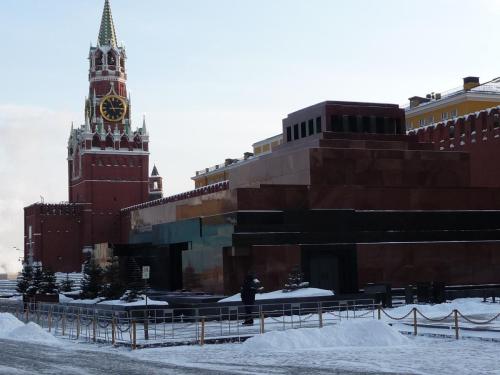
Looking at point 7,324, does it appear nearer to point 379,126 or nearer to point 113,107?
point 379,126

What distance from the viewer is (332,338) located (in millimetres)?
22766

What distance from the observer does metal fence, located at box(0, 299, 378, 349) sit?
25250 millimetres

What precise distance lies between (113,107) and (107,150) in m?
6.02

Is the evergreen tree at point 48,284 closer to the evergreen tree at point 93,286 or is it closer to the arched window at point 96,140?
the evergreen tree at point 93,286

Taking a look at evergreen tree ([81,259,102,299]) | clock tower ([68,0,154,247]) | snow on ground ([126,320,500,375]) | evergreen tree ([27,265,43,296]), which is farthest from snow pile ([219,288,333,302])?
clock tower ([68,0,154,247])

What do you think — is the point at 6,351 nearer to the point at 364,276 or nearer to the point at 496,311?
the point at 496,311

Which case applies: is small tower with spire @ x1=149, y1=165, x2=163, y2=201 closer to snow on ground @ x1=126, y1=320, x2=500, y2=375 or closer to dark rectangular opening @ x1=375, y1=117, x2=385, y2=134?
dark rectangular opening @ x1=375, y1=117, x2=385, y2=134

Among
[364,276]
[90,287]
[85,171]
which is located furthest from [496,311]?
[85,171]

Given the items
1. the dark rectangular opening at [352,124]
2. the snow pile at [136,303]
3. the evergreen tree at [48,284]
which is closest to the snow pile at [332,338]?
the snow pile at [136,303]

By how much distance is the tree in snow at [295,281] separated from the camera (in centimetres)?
3572

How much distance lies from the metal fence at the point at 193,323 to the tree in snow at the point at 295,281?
1.95 meters

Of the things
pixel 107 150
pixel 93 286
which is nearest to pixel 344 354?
pixel 93 286

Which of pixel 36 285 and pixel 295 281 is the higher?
pixel 295 281

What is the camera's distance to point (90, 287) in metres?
43.0
